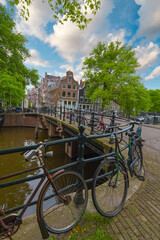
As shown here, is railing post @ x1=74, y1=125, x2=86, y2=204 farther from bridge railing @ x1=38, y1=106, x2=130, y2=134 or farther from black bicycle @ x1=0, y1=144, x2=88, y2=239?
bridge railing @ x1=38, y1=106, x2=130, y2=134

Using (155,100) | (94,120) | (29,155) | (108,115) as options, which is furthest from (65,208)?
(155,100)

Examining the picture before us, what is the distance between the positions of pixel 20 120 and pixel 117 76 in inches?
769

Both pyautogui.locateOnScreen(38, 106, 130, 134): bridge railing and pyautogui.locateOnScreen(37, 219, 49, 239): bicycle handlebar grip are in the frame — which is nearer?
pyautogui.locateOnScreen(37, 219, 49, 239): bicycle handlebar grip

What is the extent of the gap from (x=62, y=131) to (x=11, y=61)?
Result: 14414 mm

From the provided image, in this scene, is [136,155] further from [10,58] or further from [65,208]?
[10,58]

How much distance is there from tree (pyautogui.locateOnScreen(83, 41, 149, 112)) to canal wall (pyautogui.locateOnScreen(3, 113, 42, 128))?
13466 millimetres

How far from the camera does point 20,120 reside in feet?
74.9

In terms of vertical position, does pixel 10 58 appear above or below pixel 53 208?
above

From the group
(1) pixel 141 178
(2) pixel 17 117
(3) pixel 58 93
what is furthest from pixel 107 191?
(3) pixel 58 93

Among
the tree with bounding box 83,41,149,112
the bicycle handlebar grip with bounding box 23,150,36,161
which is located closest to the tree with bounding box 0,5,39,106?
the tree with bounding box 83,41,149,112

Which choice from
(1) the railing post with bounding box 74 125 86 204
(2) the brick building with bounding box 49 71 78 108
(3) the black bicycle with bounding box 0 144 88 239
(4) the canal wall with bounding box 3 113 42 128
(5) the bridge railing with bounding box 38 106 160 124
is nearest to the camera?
(3) the black bicycle with bounding box 0 144 88 239

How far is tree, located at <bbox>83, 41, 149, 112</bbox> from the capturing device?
1415 centimetres

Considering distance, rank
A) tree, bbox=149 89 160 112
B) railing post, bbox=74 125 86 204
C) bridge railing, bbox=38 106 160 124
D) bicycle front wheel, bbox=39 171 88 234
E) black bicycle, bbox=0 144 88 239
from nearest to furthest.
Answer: black bicycle, bbox=0 144 88 239
bicycle front wheel, bbox=39 171 88 234
railing post, bbox=74 125 86 204
bridge railing, bbox=38 106 160 124
tree, bbox=149 89 160 112

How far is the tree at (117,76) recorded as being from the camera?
14.1 m
